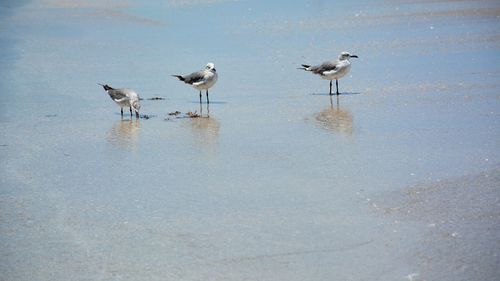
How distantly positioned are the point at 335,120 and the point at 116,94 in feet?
9.43

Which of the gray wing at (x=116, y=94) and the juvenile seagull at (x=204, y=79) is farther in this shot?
the juvenile seagull at (x=204, y=79)

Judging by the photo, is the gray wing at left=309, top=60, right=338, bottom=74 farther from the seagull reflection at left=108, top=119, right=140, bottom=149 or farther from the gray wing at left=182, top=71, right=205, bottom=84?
the seagull reflection at left=108, top=119, right=140, bottom=149

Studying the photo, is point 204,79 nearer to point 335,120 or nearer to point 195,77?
point 195,77

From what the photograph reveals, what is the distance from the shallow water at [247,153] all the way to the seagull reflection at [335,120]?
0.09 feet

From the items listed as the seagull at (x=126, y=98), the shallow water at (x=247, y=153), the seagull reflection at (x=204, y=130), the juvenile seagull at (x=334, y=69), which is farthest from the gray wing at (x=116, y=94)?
the juvenile seagull at (x=334, y=69)

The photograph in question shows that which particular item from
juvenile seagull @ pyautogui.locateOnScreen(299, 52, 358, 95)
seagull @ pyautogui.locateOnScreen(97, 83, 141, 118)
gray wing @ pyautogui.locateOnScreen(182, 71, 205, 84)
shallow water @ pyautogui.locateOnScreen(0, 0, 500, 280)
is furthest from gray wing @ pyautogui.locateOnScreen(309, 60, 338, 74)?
seagull @ pyautogui.locateOnScreen(97, 83, 141, 118)

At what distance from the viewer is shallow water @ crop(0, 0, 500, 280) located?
5.86 metres

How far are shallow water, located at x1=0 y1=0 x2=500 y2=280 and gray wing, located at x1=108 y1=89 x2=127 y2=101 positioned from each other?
22cm

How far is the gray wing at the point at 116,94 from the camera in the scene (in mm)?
11281

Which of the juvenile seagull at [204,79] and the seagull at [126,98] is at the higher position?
the juvenile seagull at [204,79]

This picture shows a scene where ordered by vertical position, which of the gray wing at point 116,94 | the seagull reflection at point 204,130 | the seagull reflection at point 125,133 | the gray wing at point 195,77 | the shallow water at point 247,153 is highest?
the gray wing at point 195,77

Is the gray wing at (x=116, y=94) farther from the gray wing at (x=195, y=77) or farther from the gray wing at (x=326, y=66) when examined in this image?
the gray wing at (x=326, y=66)

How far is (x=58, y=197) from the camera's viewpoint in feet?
24.5

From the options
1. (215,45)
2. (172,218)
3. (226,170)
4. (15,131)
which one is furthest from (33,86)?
(172,218)
